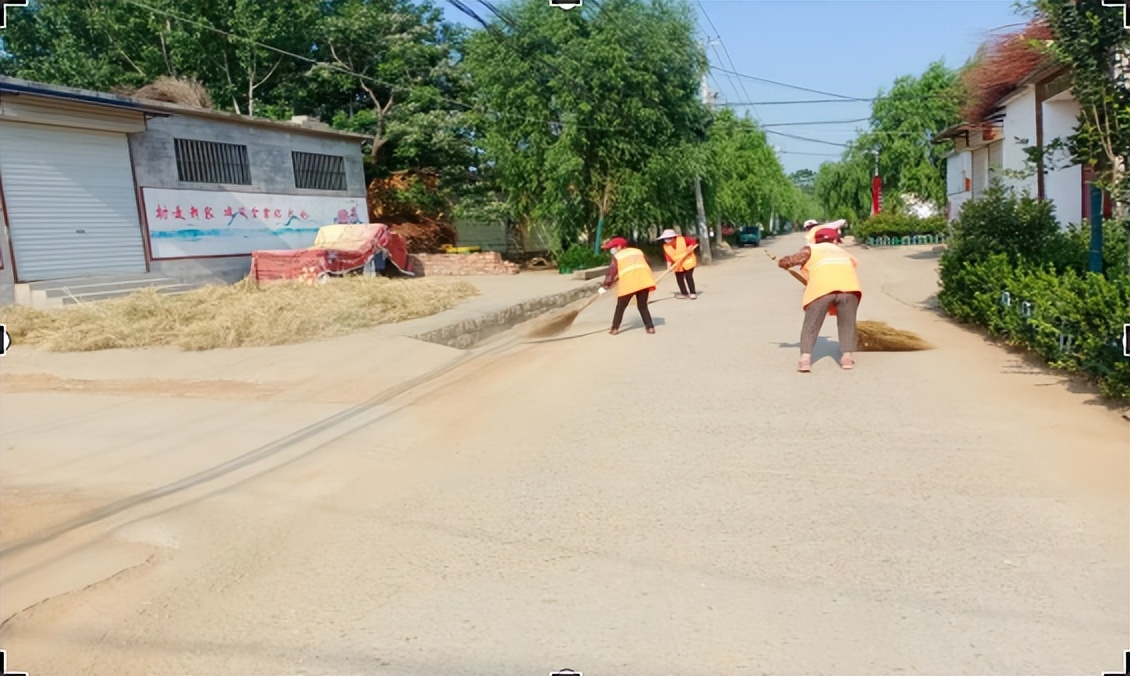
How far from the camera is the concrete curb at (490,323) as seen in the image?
1255 centimetres

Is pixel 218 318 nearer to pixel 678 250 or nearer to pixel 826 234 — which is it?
pixel 678 250

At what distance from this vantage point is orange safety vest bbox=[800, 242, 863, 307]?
27.7ft

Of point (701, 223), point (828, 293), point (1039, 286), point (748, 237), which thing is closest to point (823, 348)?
point (828, 293)

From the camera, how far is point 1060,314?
→ 7.18 meters

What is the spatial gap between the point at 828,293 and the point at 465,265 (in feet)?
64.7

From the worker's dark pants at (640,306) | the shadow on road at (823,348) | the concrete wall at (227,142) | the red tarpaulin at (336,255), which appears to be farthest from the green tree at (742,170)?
the shadow on road at (823,348)

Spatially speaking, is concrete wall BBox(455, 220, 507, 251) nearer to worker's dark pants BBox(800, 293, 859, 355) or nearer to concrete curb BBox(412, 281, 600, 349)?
concrete curb BBox(412, 281, 600, 349)

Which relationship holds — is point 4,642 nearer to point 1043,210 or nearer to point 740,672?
point 740,672

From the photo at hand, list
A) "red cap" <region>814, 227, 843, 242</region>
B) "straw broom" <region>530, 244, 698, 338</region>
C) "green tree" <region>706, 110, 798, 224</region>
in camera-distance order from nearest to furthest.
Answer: "red cap" <region>814, 227, 843, 242</region>, "straw broom" <region>530, 244, 698, 338</region>, "green tree" <region>706, 110, 798, 224</region>

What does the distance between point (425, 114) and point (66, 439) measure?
78.5 ft

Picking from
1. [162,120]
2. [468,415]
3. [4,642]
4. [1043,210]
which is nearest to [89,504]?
[4,642]

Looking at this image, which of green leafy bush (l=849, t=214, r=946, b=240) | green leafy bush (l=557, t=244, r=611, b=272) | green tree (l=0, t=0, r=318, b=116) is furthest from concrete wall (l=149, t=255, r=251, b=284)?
green leafy bush (l=849, t=214, r=946, b=240)

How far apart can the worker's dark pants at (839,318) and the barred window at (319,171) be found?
60.6 feet

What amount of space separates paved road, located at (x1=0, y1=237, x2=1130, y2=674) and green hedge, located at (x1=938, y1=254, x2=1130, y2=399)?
302 millimetres
